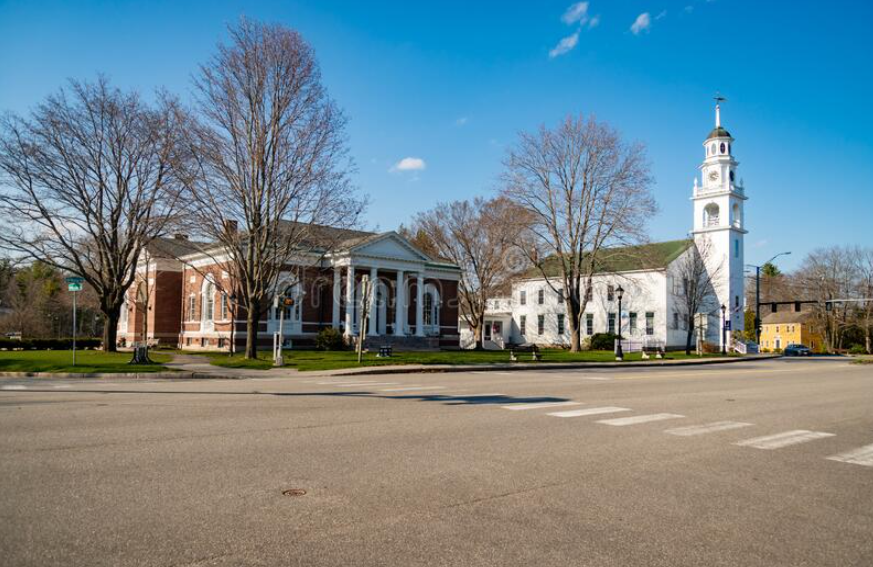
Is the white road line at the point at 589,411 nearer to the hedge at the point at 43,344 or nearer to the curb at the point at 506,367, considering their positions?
the curb at the point at 506,367

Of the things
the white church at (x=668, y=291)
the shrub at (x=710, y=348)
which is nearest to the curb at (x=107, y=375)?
the white church at (x=668, y=291)

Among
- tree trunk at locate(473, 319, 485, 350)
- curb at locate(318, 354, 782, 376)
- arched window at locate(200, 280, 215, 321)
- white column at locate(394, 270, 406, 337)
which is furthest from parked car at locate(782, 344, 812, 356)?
arched window at locate(200, 280, 215, 321)

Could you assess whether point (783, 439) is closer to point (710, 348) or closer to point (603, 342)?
point (603, 342)

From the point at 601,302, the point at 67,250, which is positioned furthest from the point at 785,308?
the point at 67,250

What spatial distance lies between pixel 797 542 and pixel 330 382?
1555 cm

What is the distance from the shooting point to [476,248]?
55.0 m

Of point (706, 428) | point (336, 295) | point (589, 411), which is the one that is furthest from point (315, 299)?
point (706, 428)

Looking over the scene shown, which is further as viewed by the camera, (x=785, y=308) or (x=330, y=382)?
(x=785, y=308)

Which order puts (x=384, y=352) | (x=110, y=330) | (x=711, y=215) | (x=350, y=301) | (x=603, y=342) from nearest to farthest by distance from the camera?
1. (x=384, y=352)
2. (x=110, y=330)
3. (x=350, y=301)
4. (x=603, y=342)
5. (x=711, y=215)

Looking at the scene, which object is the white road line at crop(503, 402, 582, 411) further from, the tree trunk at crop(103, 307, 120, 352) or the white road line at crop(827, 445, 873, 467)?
the tree trunk at crop(103, 307, 120, 352)

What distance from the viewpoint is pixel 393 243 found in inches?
1839

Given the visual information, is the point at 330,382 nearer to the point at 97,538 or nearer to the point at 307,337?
the point at 97,538

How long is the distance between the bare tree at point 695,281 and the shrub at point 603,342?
6.31 meters

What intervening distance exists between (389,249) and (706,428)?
1436 inches
